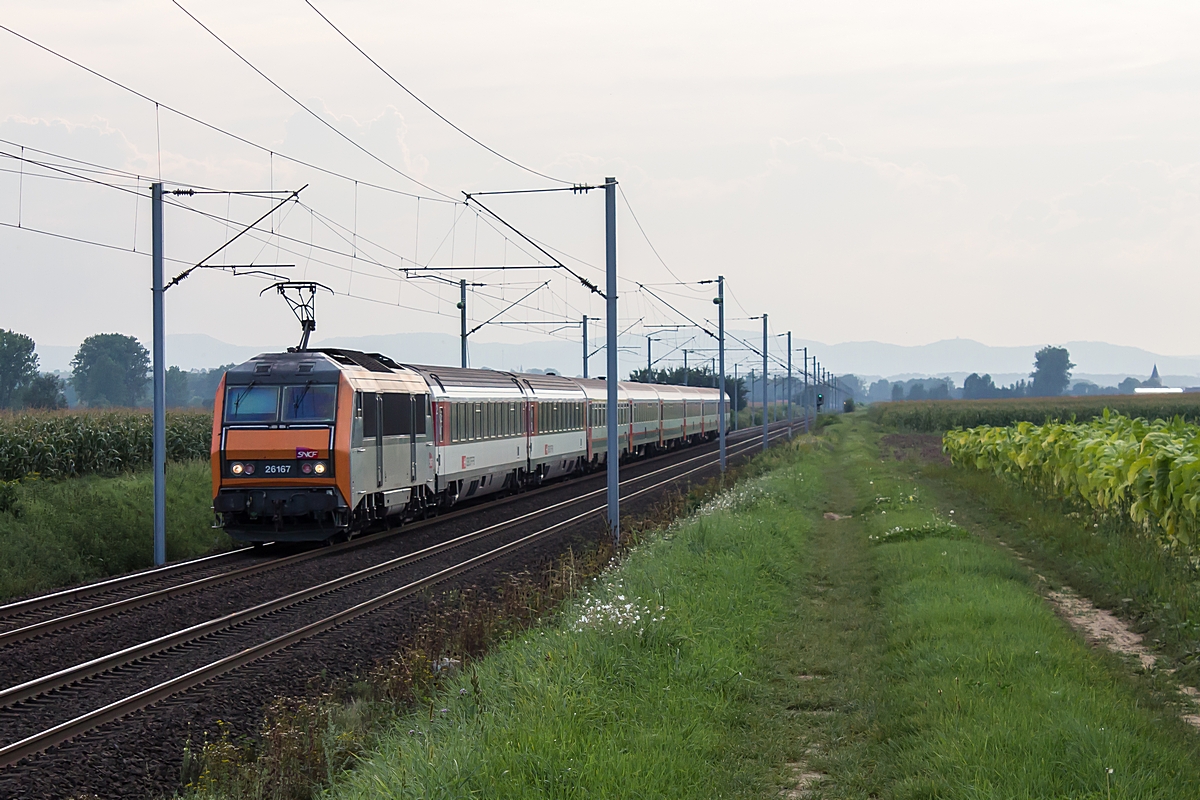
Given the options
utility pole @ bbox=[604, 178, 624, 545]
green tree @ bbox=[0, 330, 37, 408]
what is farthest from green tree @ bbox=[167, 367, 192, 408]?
utility pole @ bbox=[604, 178, 624, 545]

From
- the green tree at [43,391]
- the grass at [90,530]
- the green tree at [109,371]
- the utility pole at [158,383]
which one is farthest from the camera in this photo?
the green tree at [109,371]

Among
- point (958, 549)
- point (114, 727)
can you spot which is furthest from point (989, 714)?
point (958, 549)

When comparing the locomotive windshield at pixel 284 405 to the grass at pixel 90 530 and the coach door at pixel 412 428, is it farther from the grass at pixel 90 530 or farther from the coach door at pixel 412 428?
the coach door at pixel 412 428

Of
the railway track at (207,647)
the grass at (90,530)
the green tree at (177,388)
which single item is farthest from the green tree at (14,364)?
the railway track at (207,647)

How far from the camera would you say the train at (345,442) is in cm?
2112

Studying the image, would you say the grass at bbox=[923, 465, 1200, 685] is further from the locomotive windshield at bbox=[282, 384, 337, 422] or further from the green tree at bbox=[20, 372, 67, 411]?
the green tree at bbox=[20, 372, 67, 411]

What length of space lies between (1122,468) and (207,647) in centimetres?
1327

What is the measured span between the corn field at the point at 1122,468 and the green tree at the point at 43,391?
252ft

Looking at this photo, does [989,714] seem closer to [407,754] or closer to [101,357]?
[407,754]

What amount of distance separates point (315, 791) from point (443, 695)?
195 cm

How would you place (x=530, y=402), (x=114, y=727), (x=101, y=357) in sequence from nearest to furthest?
(x=114, y=727), (x=530, y=402), (x=101, y=357)

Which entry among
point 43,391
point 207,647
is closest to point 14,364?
point 43,391

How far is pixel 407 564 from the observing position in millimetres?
20125

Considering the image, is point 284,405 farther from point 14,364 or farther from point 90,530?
point 14,364
